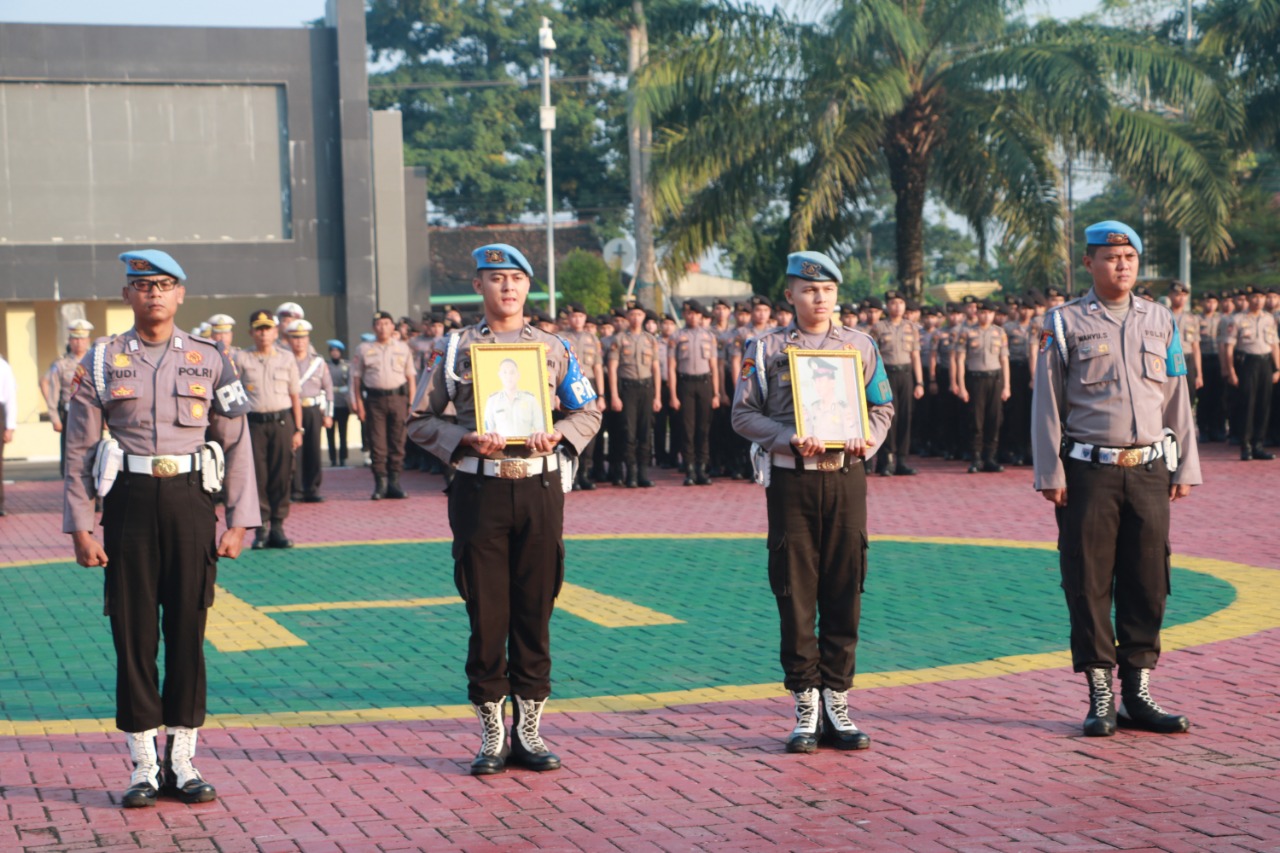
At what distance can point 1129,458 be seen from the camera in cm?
702

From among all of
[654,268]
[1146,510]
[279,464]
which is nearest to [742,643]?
[1146,510]

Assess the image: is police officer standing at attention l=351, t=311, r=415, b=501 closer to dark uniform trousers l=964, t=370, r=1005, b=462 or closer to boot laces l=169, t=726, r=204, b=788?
dark uniform trousers l=964, t=370, r=1005, b=462

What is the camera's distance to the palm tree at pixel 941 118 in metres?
24.4

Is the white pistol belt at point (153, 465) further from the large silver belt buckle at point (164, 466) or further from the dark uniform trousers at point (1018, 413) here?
the dark uniform trousers at point (1018, 413)

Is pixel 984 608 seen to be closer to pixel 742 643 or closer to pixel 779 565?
pixel 742 643

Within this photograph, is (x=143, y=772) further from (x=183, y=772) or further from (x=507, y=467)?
(x=507, y=467)

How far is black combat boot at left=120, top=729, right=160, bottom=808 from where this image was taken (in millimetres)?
5992

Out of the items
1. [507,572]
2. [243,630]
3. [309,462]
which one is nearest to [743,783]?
[507,572]

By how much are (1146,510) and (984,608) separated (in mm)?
3254

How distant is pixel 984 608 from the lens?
10172 mm

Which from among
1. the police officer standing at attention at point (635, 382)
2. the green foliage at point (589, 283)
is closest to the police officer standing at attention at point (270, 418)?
the police officer standing at attention at point (635, 382)

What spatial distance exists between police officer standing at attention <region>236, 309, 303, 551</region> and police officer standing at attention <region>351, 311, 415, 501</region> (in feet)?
12.2

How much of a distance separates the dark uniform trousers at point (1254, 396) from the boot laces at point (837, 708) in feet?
49.0

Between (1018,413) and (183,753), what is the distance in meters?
16.4
